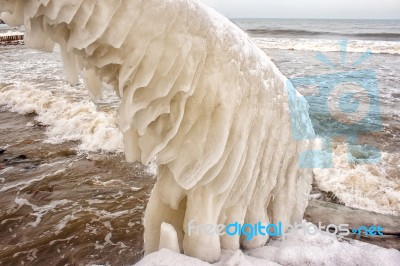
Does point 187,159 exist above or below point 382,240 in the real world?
above

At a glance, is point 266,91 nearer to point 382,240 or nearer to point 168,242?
point 168,242

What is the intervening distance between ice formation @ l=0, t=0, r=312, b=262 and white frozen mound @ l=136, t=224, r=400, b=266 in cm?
14

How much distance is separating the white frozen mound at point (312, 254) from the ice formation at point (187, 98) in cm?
14

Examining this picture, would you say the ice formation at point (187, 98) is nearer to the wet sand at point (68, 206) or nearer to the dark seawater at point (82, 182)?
the wet sand at point (68, 206)

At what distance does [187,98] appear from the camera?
7.76 feet

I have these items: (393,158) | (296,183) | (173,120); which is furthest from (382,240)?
(393,158)

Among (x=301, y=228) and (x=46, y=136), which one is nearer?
(x=301, y=228)

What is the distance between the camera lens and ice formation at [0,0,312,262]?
1.94m

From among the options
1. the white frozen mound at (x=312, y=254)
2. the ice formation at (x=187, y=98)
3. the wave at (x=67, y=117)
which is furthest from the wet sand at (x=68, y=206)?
the white frozen mound at (x=312, y=254)

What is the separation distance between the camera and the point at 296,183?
3.30 metres

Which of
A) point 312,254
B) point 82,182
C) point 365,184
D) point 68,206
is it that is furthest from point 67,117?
point 312,254

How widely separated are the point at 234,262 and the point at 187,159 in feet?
2.99

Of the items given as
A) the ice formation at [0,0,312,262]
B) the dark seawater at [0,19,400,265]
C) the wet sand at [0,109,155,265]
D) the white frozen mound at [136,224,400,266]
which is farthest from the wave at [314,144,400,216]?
the wet sand at [0,109,155,265]

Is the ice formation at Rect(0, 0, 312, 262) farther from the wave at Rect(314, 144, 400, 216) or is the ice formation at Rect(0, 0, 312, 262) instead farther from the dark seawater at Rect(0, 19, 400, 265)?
the wave at Rect(314, 144, 400, 216)
